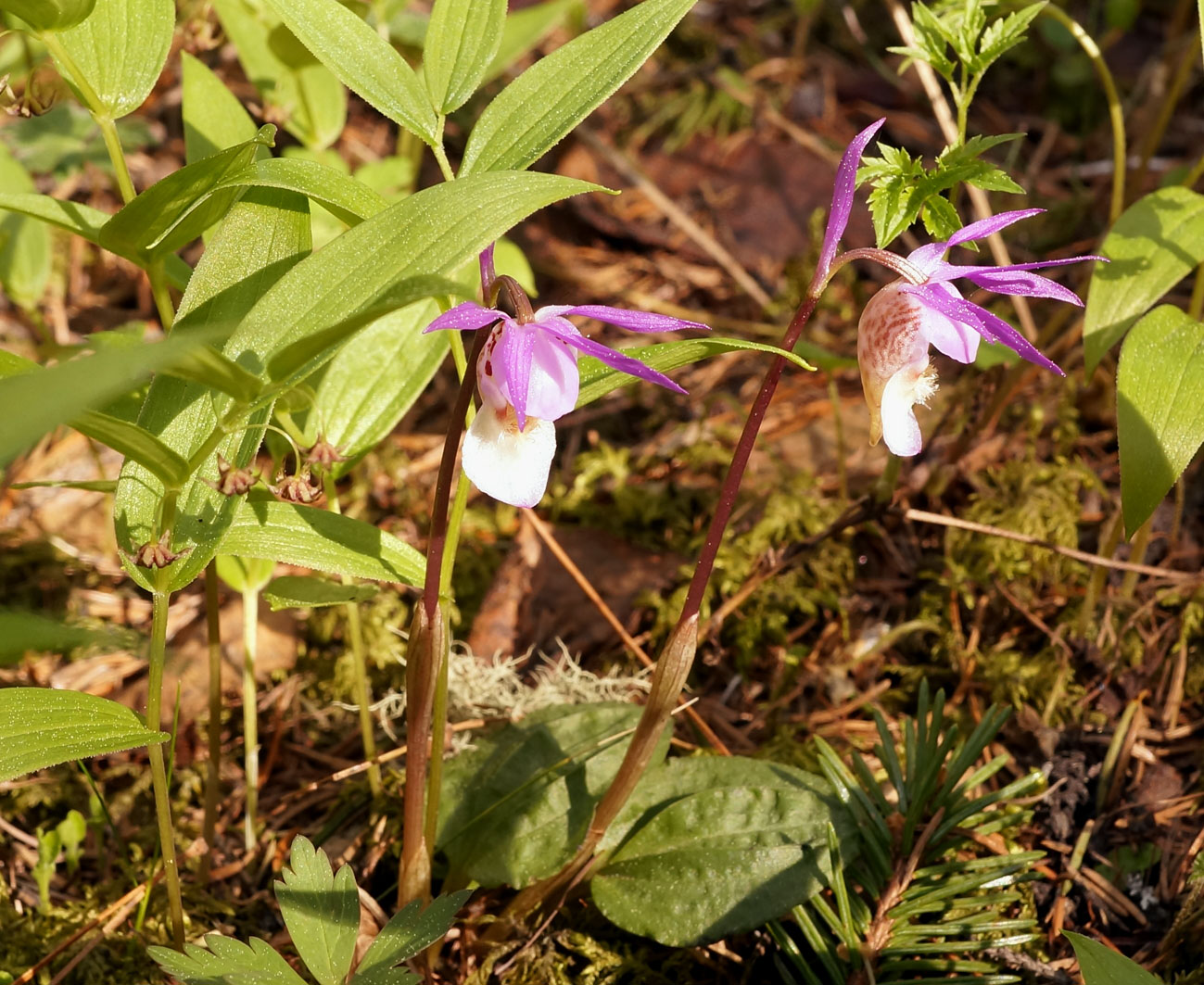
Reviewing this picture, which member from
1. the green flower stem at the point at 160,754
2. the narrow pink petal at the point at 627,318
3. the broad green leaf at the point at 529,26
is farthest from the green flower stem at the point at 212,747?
the broad green leaf at the point at 529,26

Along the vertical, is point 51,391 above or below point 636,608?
above

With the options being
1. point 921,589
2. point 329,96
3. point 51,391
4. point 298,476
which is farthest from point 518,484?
point 329,96

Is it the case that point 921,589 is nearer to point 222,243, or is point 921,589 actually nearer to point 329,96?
point 222,243

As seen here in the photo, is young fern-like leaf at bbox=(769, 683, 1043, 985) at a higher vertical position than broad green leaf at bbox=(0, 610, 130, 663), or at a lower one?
lower

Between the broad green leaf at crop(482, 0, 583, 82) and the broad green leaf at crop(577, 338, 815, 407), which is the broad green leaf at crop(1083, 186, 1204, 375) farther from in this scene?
the broad green leaf at crop(482, 0, 583, 82)


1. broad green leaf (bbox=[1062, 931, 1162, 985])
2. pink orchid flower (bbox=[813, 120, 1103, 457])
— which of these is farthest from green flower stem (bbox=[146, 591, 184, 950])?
broad green leaf (bbox=[1062, 931, 1162, 985])

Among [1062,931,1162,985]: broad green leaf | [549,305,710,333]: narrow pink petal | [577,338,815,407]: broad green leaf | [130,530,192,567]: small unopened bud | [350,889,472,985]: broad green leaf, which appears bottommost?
[350,889,472,985]: broad green leaf
